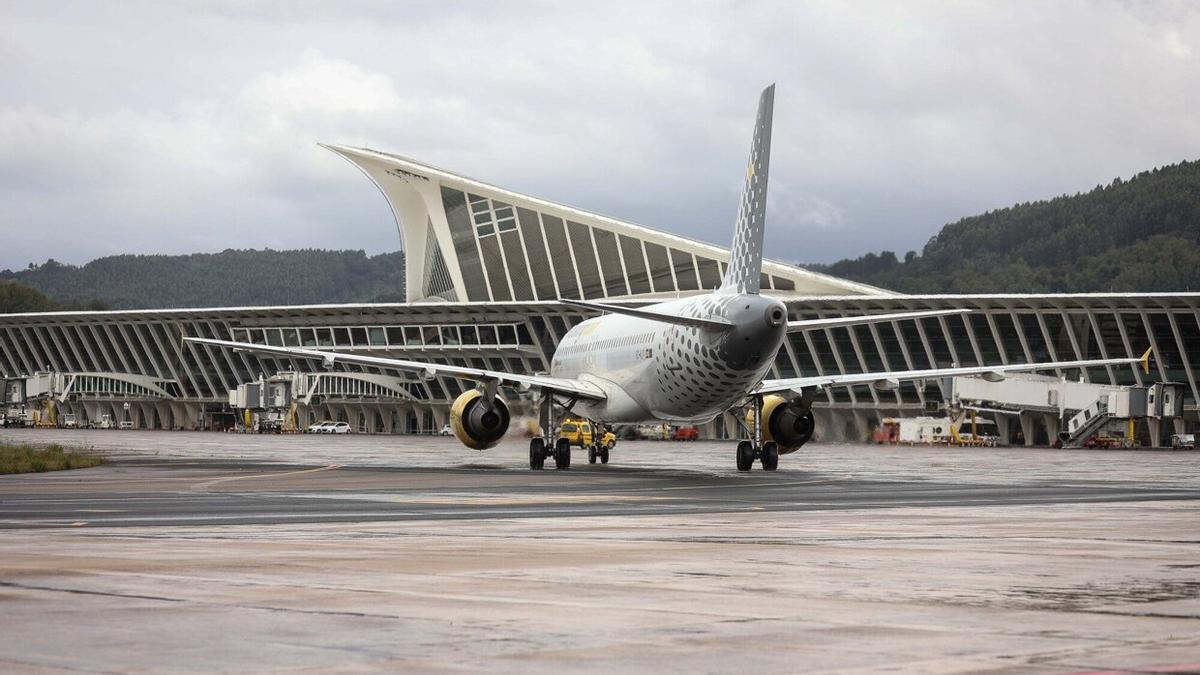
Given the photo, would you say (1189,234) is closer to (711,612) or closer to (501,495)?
(501,495)

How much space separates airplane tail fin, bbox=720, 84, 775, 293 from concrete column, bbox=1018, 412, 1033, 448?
59.3 meters

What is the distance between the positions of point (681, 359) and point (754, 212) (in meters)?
4.36

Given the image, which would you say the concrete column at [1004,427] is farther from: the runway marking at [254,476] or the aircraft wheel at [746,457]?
the runway marking at [254,476]

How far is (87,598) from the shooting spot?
32.1ft

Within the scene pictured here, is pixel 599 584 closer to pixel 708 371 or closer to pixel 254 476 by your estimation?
pixel 708 371

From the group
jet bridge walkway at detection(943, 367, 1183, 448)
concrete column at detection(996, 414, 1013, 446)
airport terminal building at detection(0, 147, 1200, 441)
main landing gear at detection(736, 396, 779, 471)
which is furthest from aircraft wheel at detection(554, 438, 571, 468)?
airport terminal building at detection(0, 147, 1200, 441)

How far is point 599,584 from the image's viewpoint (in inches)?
433

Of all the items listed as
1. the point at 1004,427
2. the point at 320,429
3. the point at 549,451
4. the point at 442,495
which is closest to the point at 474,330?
the point at 320,429

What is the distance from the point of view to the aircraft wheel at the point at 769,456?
3956 cm

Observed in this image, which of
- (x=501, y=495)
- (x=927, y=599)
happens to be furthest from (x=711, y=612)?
(x=501, y=495)

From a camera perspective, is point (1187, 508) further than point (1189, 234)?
No

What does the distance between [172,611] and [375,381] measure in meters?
129

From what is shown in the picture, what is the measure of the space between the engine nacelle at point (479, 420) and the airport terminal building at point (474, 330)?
212 ft

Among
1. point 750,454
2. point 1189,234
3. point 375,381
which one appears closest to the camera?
point 750,454
